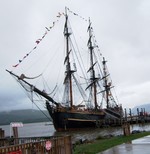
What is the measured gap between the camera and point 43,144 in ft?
38.7

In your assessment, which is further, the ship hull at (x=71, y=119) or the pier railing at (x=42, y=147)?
the ship hull at (x=71, y=119)

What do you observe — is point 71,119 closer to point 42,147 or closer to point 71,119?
point 71,119

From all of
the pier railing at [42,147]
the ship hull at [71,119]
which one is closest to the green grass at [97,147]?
the pier railing at [42,147]

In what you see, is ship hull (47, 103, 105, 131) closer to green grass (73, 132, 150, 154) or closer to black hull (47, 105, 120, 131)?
black hull (47, 105, 120, 131)

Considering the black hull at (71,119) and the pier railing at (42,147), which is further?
the black hull at (71,119)

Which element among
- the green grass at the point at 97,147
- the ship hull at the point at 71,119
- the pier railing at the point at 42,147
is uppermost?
the ship hull at the point at 71,119

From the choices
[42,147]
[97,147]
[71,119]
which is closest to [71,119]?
[71,119]

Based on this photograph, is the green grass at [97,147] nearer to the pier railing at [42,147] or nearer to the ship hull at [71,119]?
the pier railing at [42,147]

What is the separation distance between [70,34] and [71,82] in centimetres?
1030

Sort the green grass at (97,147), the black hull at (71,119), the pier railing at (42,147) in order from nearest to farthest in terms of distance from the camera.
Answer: the pier railing at (42,147), the green grass at (97,147), the black hull at (71,119)

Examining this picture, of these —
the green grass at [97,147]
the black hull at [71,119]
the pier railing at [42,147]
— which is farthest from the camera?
the black hull at [71,119]

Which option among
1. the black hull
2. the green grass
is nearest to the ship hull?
the black hull

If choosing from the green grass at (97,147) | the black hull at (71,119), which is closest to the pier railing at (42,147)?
the green grass at (97,147)

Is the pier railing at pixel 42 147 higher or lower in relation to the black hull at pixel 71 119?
lower
